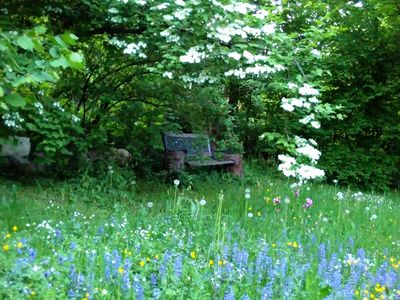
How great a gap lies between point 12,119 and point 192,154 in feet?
11.7

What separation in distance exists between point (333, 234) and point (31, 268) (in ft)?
9.28

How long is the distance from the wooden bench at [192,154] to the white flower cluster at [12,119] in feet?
9.59

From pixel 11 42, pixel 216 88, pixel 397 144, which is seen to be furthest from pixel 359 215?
pixel 397 144

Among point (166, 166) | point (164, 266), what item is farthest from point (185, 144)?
point (164, 266)

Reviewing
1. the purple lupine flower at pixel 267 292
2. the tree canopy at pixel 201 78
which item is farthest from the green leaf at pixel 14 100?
the purple lupine flower at pixel 267 292

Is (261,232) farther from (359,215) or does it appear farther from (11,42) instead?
(11,42)

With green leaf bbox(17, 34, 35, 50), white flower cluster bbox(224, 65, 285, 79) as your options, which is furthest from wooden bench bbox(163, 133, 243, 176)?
green leaf bbox(17, 34, 35, 50)

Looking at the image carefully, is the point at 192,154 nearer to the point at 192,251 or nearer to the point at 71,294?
the point at 192,251

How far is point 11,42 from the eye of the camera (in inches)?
97.4

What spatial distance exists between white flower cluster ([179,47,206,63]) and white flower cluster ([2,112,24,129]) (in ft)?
6.17

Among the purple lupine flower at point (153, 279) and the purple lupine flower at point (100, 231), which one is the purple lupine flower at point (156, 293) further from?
the purple lupine flower at point (100, 231)

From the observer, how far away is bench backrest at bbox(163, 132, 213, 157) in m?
8.20

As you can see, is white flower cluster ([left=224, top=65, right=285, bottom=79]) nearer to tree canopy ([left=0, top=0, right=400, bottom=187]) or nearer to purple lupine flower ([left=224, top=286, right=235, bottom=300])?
tree canopy ([left=0, top=0, right=400, bottom=187])

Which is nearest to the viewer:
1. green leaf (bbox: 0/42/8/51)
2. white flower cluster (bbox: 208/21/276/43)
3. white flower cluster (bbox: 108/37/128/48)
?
green leaf (bbox: 0/42/8/51)
